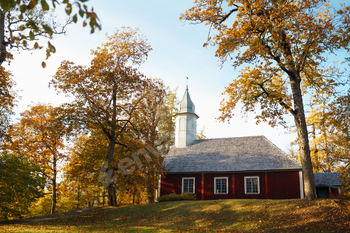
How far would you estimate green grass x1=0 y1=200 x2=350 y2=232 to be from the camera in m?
14.3

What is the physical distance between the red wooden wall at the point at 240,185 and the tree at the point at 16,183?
12498 mm

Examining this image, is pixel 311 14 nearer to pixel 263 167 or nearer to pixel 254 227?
pixel 254 227

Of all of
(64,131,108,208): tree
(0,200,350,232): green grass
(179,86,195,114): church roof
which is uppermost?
(179,86,195,114): church roof

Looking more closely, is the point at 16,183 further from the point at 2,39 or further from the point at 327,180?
the point at 327,180

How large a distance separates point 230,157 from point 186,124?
7749 mm

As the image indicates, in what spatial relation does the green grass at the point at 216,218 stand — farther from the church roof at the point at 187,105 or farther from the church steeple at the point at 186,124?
the church roof at the point at 187,105

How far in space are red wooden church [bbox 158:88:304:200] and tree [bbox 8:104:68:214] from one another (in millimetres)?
11282

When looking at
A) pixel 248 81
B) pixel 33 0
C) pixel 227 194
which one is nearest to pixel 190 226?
pixel 248 81

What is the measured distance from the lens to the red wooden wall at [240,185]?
977 inches

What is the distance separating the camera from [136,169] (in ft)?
82.3

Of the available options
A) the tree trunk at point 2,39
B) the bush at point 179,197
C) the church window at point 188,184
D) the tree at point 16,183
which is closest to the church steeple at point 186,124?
the church window at point 188,184

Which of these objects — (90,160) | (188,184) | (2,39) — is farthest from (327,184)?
(2,39)

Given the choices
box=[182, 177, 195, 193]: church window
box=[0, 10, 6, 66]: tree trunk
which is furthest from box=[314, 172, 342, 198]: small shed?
box=[0, 10, 6, 66]: tree trunk

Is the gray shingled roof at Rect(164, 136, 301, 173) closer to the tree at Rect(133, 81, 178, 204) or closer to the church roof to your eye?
the tree at Rect(133, 81, 178, 204)
